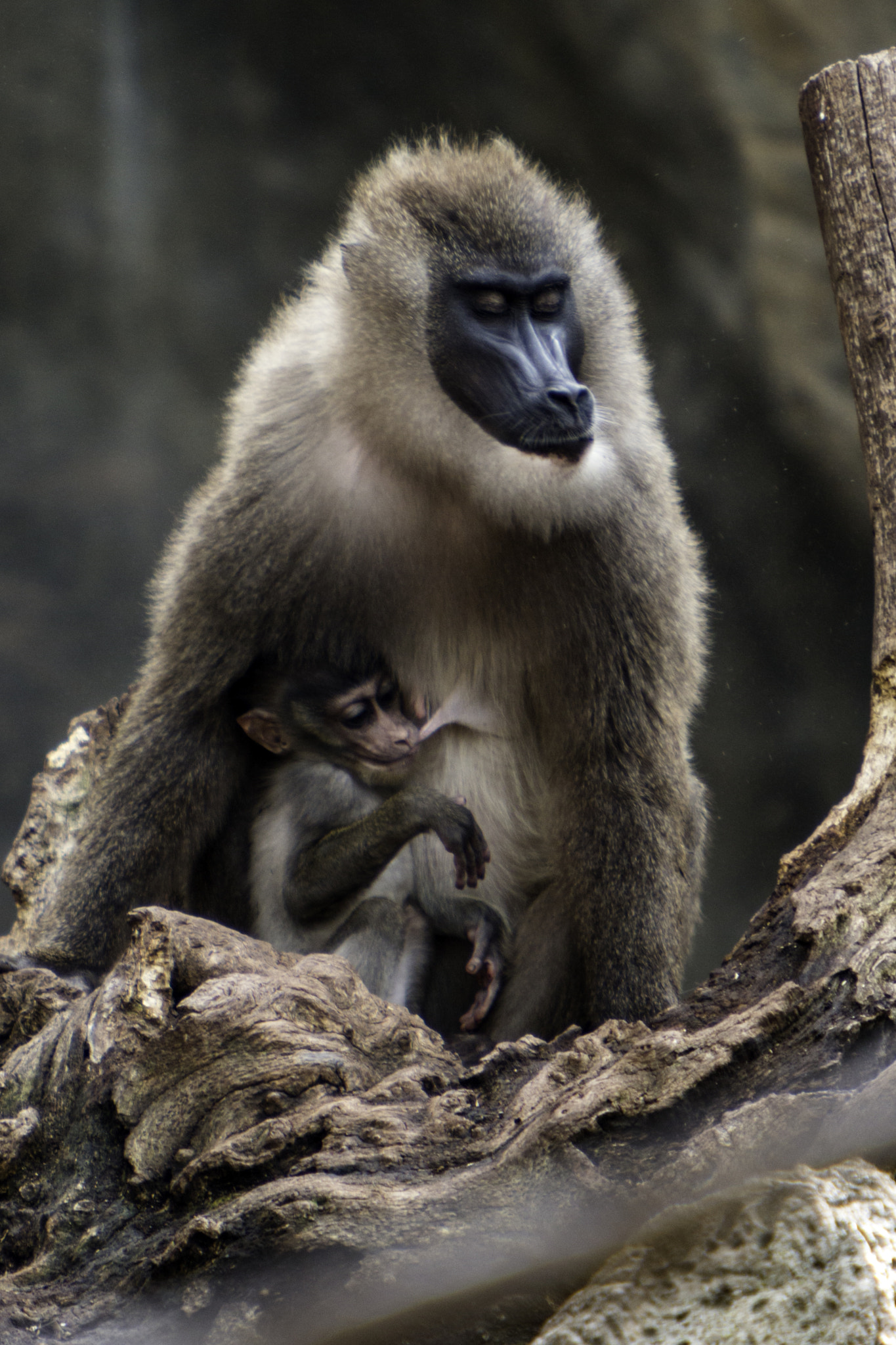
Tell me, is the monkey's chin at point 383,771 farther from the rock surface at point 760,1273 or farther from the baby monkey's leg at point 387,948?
the rock surface at point 760,1273

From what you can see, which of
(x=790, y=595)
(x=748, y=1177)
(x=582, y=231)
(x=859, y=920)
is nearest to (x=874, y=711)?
(x=859, y=920)

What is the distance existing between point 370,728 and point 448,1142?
1.22 metres

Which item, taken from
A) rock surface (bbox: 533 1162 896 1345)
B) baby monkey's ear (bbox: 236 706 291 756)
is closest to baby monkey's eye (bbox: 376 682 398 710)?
baby monkey's ear (bbox: 236 706 291 756)

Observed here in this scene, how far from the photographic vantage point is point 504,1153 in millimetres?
1606

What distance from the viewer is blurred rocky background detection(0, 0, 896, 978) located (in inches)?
194

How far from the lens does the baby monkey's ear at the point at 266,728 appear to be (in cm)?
283

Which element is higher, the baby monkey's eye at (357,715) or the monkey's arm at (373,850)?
the baby monkey's eye at (357,715)

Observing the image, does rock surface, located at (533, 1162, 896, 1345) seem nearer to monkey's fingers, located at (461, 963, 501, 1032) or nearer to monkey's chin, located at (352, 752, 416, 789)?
monkey's fingers, located at (461, 963, 501, 1032)

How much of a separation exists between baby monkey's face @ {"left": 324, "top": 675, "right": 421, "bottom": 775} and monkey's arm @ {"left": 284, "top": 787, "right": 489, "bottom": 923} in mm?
179

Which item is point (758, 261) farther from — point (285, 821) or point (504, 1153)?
point (504, 1153)

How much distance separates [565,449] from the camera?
2.30m

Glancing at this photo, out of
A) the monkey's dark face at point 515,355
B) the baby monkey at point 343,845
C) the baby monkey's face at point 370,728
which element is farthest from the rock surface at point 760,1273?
the baby monkey's face at point 370,728

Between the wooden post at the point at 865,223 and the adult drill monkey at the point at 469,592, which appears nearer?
the wooden post at the point at 865,223

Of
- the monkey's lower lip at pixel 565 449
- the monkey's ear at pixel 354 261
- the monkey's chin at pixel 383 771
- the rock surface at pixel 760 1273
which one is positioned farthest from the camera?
the monkey's chin at pixel 383 771
